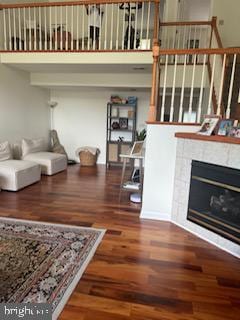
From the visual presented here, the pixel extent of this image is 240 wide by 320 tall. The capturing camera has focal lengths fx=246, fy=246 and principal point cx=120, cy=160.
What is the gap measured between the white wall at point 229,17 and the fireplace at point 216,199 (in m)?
4.64

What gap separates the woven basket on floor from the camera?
6426mm

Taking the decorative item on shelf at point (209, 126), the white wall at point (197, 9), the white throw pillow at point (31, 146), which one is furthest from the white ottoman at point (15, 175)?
the white wall at point (197, 9)

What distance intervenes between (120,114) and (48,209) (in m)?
3.75

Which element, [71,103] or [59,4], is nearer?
[59,4]

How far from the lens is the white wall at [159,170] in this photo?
9.96 ft

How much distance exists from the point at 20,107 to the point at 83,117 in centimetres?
175

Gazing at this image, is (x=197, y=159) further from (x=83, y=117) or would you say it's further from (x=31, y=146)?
(x=83, y=117)

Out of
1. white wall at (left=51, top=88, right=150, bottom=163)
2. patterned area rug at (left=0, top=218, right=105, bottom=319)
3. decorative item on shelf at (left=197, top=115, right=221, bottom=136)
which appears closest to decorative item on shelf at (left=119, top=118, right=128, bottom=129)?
white wall at (left=51, top=88, right=150, bottom=163)

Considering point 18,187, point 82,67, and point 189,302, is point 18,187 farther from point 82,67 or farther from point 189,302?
point 189,302

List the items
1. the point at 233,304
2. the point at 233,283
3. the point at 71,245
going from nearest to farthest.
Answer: the point at 233,304
the point at 233,283
the point at 71,245

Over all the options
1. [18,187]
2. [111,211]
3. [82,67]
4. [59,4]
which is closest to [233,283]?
[111,211]

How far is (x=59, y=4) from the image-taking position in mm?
4207

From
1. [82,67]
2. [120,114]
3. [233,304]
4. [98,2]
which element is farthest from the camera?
[120,114]

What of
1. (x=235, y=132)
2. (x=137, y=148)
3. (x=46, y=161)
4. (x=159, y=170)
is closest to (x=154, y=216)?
(x=159, y=170)
